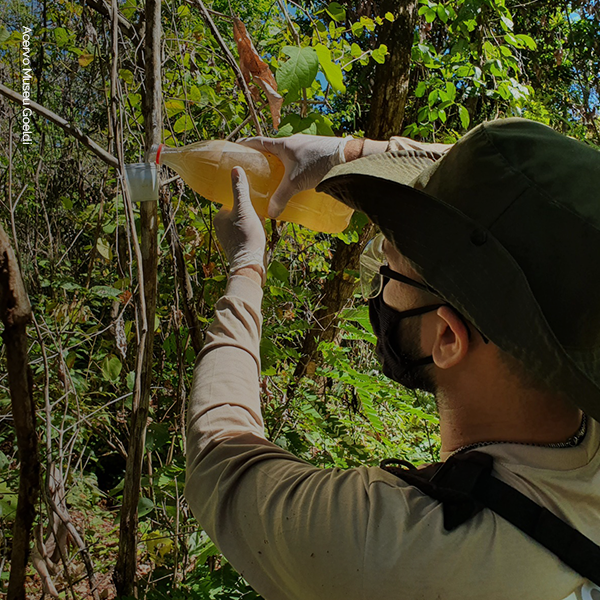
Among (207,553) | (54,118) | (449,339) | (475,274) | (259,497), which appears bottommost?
(207,553)

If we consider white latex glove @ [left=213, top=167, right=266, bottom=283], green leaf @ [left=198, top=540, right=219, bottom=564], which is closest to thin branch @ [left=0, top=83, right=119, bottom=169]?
white latex glove @ [left=213, top=167, right=266, bottom=283]

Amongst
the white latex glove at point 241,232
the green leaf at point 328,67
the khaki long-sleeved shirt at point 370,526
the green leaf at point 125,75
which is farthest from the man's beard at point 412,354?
the green leaf at point 125,75

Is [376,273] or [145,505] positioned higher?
[376,273]

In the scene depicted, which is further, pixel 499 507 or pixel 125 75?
pixel 125 75

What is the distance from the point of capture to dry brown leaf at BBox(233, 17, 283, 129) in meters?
1.77

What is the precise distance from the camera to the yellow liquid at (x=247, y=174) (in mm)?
1687

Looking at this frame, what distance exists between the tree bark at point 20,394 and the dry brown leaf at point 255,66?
102 centimetres

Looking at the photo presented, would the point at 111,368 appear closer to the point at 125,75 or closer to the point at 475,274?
the point at 125,75

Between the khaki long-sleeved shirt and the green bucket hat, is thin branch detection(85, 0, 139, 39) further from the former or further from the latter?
the khaki long-sleeved shirt

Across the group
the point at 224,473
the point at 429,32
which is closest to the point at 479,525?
the point at 224,473

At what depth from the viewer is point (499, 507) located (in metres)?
0.74

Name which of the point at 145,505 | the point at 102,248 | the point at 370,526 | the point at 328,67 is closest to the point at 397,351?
the point at 370,526

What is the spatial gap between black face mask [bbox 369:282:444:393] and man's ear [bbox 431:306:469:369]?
54 mm

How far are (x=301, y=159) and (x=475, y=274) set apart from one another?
861 millimetres
